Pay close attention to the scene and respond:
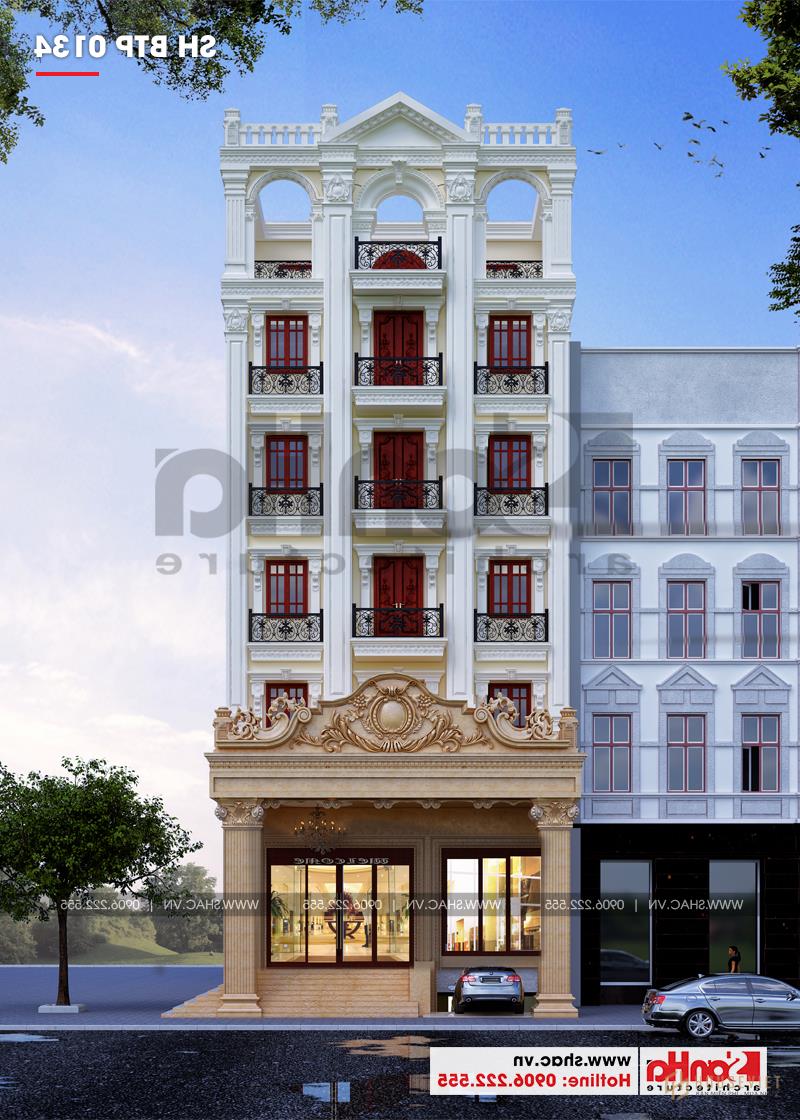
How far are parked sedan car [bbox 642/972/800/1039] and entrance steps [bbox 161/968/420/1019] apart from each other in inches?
265

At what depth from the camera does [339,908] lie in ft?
115

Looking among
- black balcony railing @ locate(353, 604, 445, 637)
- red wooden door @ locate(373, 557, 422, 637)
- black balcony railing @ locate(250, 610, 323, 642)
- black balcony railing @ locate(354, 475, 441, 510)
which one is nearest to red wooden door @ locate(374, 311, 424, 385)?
black balcony railing @ locate(354, 475, 441, 510)

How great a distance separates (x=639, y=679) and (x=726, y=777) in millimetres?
3148

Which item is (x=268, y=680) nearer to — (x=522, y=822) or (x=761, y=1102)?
(x=522, y=822)

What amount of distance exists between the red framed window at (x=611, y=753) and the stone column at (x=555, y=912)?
9.52 feet

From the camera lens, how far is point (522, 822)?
35219 mm

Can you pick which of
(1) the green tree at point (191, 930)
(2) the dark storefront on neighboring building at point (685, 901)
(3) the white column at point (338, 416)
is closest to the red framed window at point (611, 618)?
(2) the dark storefront on neighboring building at point (685, 901)

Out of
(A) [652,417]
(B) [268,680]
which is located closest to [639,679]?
(A) [652,417]

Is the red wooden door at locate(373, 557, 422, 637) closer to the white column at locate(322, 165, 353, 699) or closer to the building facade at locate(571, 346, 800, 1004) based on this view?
the white column at locate(322, 165, 353, 699)

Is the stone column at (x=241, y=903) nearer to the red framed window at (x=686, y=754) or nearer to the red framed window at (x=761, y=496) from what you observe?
the red framed window at (x=686, y=754)

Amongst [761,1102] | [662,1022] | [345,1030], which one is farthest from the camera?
[345,1030]

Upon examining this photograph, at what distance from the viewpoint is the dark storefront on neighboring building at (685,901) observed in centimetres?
3484

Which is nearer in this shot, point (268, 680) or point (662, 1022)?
point (662, 1022)

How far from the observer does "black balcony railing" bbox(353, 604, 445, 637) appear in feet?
116
